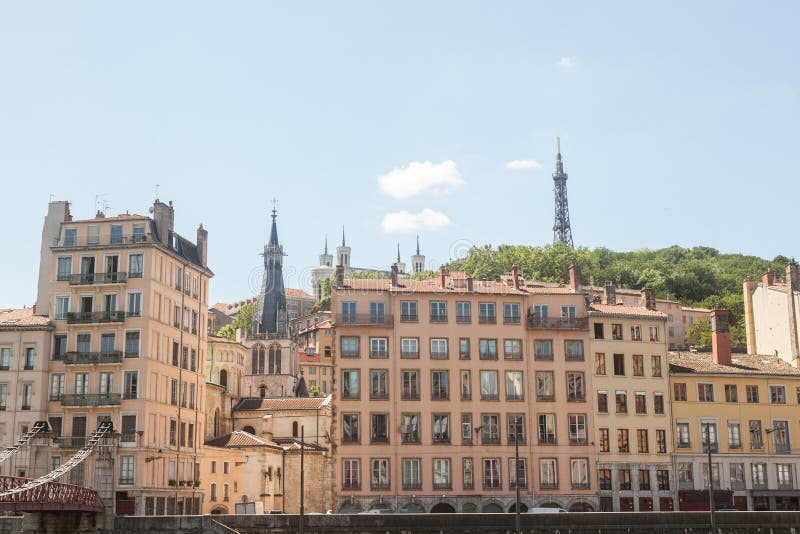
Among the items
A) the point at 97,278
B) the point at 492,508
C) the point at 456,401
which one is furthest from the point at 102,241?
the point at 492,508

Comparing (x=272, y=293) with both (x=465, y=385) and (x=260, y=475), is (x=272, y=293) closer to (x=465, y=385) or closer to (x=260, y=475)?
(x=260, y=475)

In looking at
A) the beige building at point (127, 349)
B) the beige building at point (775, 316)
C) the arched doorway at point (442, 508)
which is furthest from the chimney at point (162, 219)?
the beige building at point (775, 316)

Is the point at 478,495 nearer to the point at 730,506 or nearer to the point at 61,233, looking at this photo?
the point at 730,506

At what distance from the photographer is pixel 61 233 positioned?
70.6 metres

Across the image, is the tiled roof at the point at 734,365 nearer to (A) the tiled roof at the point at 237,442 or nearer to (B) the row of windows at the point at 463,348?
(B) the row of windows at the point at 463,348

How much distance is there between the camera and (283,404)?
357 feet

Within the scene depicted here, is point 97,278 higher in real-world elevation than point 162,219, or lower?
lower

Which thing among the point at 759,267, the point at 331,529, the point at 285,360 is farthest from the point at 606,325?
the point at 759,267

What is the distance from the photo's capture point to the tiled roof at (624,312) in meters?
74.3

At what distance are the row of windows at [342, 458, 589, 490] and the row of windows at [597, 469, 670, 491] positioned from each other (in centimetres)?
130

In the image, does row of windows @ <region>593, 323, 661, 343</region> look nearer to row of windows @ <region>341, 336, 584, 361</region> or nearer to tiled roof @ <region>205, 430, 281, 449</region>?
row of windows @ <region>341, 336, 584, 361</region>

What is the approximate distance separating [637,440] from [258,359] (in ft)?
286

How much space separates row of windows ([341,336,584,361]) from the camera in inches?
2793

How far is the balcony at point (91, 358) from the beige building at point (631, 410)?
31.6 meters
